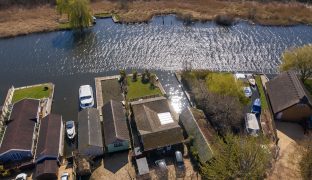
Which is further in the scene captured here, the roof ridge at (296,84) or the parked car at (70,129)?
the roof ridge at (296,84)

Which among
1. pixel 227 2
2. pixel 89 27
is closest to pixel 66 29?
pixel 89 27

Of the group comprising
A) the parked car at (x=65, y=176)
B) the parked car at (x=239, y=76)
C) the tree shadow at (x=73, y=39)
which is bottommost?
the parked car at (x=65, y=176)

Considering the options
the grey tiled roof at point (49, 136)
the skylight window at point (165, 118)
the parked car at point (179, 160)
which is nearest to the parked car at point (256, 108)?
the skylight window at point (165, 118)

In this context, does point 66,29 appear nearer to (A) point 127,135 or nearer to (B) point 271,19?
(A) point 127,135

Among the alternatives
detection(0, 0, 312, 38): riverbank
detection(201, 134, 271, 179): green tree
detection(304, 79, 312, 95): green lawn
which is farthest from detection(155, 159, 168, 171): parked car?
detection(0, 0, 312, 38): riverbank

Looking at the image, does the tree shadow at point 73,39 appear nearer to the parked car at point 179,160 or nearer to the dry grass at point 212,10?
the dry grass at point 212,10

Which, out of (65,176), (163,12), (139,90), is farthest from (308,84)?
(65,176)
